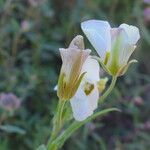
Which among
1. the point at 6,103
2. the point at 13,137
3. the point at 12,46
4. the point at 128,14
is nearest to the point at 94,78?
the point at 6,103

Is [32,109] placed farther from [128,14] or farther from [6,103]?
[128,14]

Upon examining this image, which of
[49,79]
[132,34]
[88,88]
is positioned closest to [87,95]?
[88,88]

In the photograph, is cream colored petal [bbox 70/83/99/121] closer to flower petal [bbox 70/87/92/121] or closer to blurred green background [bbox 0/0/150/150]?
flower petal [bbox 70/87/92/121]

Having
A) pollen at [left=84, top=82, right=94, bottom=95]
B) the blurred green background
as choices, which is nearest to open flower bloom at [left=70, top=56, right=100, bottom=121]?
pollen at [left=84, top=82, right=94, bottom=95]

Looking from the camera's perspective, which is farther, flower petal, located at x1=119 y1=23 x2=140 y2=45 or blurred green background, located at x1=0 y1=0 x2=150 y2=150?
blurred green background, located at x1=0 y1=0 x2=150 y2=150

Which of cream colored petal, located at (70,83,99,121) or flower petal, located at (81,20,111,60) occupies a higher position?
flower petal, located at (81,20,111,60)

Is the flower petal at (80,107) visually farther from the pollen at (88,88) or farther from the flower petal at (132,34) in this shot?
the flower petal at (132,34)

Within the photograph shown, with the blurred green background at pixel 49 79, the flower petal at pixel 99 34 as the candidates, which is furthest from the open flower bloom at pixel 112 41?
the blurred green background at pixel 49 79
